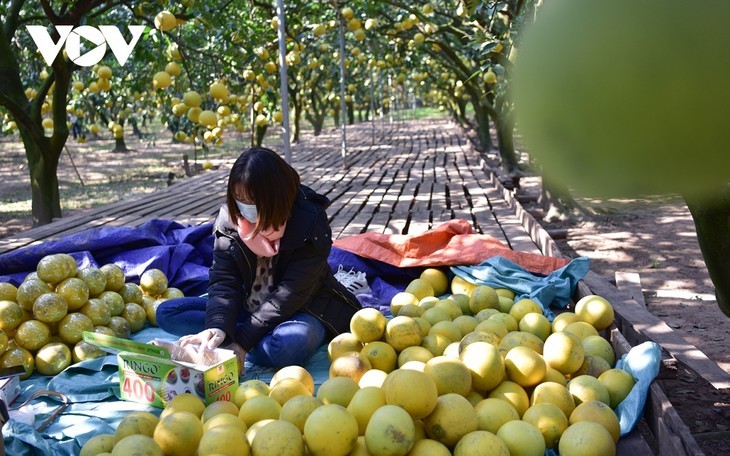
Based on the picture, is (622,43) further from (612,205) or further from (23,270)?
(23,270)

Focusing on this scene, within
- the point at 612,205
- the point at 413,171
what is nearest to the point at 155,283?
the point at 612,205

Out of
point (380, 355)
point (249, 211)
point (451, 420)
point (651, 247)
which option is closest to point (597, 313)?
point (380, 355)

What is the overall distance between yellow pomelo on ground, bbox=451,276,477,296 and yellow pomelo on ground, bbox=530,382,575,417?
1.54 m

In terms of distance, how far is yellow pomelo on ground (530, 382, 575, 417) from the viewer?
248 centimetres

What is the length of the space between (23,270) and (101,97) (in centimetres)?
771

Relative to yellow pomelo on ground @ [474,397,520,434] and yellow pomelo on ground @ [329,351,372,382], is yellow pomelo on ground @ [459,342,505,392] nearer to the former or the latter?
yellow pomelo on ground @ [474,397,520,434]

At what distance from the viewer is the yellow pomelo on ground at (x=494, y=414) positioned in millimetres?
2354

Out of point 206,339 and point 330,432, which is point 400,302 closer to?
point 206,339

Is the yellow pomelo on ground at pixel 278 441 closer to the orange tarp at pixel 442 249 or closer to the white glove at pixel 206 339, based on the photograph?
the white glove at pixel 206 339

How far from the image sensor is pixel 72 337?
11.0 ft

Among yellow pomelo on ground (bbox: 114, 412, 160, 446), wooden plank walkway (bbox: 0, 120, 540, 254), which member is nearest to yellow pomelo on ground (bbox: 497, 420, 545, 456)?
yellow pomelo on ground (bbox: 114, 412, 160, 446)

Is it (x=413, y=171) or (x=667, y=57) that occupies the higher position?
(x=667, y=57)

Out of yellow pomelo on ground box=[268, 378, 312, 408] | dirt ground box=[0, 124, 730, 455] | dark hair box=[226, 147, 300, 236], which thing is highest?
dark hair box=[226, 147, 300, 236]

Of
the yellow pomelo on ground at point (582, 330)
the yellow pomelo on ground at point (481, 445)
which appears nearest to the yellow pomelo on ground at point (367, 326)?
the yellow pomelo on ground at point (582, 330)
